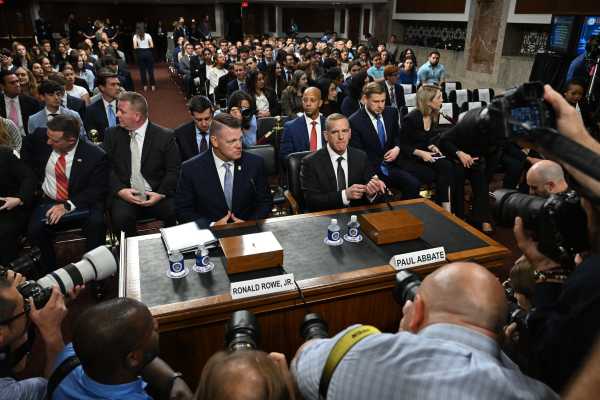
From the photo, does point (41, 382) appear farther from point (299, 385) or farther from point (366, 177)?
point (366, 177)

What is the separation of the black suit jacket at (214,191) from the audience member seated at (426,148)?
5.38 ft

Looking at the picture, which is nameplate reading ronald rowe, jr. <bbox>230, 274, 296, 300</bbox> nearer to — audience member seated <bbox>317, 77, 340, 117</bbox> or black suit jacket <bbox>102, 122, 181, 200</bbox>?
black suit jacket <bbox>102, 122, 181, 200</bbox>

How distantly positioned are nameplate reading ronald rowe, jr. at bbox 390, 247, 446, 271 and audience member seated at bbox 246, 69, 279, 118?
3700 millimetres

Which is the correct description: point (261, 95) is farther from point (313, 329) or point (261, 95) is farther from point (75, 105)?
point (313, 329)

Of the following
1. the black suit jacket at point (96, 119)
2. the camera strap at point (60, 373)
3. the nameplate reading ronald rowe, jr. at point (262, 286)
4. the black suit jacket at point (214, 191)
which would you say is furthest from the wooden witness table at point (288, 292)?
the black suit jacket at point (96, 119)

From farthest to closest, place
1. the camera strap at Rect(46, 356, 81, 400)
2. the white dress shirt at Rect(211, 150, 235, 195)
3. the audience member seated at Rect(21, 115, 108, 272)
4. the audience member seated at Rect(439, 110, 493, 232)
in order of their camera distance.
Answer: the audience member seated at Rect(439, 110, 493, 232) → the audience member seated at Rect(21, 115, 108, 272) → the white dress shirt at Rect(211, 150, 235, 195) → the camera strap at Rect(46, 356, 81, 400)

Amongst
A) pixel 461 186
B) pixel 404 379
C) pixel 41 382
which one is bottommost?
pixel 461 186

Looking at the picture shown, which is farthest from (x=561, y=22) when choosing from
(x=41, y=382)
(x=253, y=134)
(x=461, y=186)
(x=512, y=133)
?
(x=41, y=382)

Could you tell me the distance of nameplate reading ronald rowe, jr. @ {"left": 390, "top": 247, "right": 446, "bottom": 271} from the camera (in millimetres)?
1919

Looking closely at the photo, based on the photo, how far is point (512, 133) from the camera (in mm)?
896

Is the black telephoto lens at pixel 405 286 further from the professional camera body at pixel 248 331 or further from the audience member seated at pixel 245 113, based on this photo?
the audience member seated at pixel 245 113

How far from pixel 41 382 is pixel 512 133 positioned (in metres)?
1.55

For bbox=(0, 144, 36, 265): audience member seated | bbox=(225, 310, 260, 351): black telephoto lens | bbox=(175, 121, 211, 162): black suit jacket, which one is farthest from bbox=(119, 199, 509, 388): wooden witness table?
bbox=(175, 121, 211, 162): black suit jacket

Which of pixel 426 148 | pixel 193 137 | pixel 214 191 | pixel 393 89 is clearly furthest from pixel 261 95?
pixel 214 191
